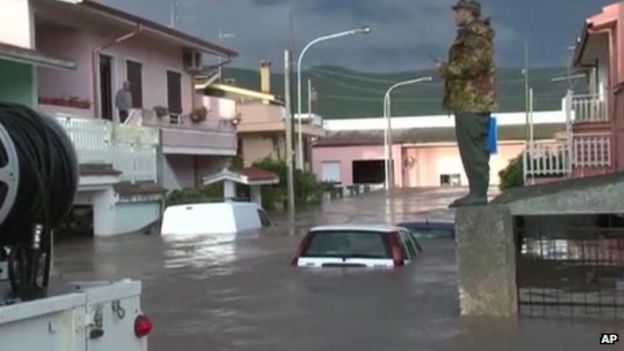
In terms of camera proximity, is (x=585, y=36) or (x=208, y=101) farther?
(x=208, y=101)

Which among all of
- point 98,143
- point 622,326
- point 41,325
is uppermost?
point 98,143

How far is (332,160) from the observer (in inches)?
3260

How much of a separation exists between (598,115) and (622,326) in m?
23.0

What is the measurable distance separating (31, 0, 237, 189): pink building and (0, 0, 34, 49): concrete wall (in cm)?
99

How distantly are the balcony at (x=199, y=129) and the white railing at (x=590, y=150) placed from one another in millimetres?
13523

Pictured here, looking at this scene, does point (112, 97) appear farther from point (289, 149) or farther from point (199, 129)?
point (289, 149)

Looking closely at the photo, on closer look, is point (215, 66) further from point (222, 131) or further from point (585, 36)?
point (585, 36)

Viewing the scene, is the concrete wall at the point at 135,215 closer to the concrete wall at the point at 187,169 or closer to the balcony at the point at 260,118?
the concrete wall at the point at 187,169

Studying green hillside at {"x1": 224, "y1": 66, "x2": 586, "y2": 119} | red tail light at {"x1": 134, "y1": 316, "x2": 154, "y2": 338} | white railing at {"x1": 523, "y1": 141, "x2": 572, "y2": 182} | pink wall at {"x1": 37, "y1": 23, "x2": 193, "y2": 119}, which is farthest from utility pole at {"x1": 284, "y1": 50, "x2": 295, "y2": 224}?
green hillside at {"x1": 224, "y1": 66, "x2": 586, "y2": 119}

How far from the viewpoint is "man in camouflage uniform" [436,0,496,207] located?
11.0 meters

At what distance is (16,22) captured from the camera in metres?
29.4

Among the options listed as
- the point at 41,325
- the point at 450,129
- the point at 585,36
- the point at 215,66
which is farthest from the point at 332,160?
the point at 41,325

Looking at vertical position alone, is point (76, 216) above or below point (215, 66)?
below

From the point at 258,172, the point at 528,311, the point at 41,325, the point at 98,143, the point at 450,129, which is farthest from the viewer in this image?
the point at 450,129
